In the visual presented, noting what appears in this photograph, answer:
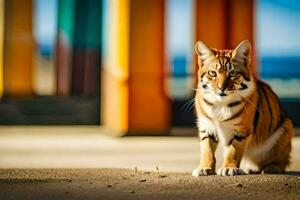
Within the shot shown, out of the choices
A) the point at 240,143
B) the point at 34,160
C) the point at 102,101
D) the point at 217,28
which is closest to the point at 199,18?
the point at 217,28

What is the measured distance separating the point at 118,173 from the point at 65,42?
7631 mm

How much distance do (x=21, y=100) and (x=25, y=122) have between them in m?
0.44

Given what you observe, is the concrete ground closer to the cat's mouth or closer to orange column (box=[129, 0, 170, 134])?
the cat's mouth

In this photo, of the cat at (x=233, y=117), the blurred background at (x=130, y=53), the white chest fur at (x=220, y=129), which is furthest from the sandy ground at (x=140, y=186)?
the blurred background at (x=130, y=53)

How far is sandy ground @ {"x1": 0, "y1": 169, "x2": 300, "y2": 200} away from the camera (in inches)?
197

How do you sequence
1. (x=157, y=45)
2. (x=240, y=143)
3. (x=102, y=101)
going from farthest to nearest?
(x=102, y=101)
(x=157, y=45)
(x=240, y=143)

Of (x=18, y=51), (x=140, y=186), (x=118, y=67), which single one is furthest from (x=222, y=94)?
(x=18, y=51)

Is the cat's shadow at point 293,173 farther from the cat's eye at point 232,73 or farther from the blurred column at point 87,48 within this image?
the blurred column at point 87,48

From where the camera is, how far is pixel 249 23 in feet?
37.1

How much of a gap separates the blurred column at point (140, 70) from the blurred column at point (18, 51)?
9.01ft

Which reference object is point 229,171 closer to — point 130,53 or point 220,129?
point 220,129

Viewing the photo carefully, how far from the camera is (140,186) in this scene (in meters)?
5.42

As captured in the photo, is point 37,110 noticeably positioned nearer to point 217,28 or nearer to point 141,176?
point 217,28

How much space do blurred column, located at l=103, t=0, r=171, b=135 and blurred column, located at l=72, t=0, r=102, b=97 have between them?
2.25 m
